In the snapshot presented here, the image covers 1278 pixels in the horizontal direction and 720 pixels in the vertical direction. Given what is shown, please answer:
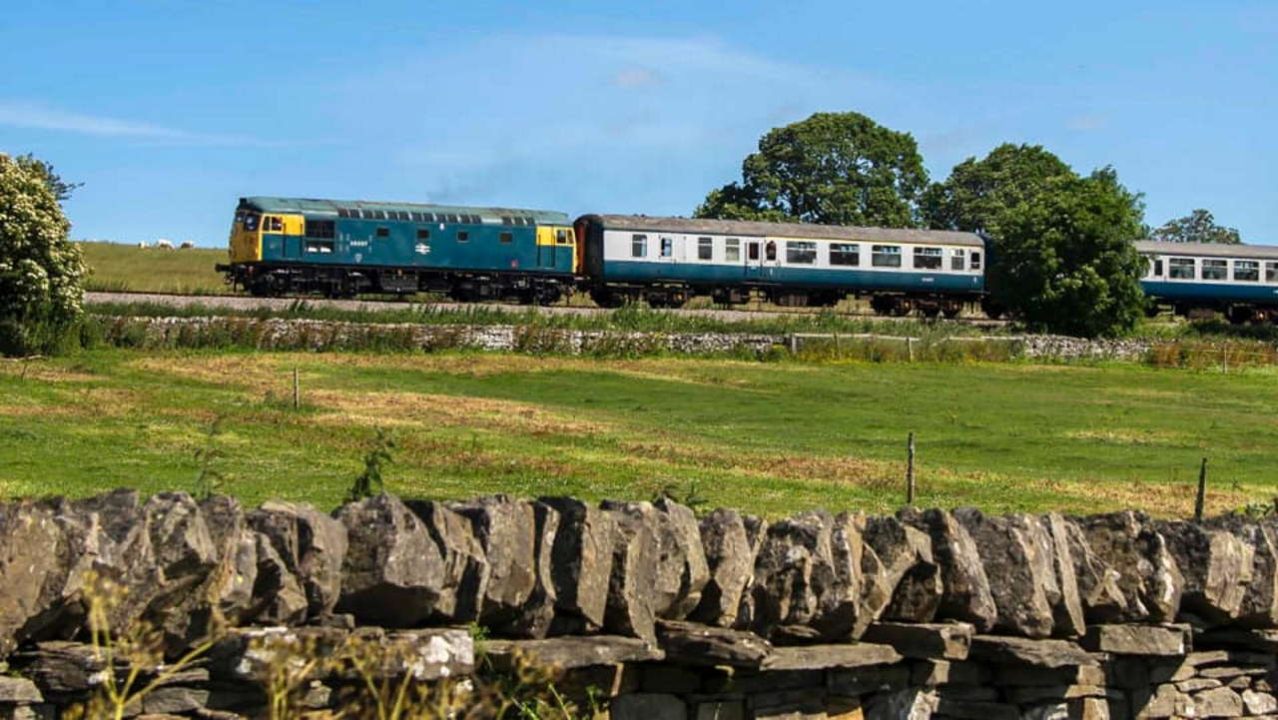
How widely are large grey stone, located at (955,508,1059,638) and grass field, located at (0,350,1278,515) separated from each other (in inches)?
290

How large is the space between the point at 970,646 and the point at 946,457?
19477mm

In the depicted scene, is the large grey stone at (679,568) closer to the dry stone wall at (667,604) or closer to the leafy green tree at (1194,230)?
the dry stone wall at (667,604)

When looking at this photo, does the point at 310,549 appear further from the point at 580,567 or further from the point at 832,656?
the point at 832,656

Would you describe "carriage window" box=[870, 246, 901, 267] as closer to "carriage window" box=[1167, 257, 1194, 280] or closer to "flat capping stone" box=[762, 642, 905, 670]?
"carriage window" box=[1167, 257, 1194, 280]

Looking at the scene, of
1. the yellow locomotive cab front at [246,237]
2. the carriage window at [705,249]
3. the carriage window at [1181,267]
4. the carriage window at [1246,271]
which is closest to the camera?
the yellow locomotive cab front at [246,237]

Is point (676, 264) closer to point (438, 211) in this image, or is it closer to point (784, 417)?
point (438, 211)

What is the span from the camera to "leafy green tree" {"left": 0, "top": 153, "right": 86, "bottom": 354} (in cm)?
3847

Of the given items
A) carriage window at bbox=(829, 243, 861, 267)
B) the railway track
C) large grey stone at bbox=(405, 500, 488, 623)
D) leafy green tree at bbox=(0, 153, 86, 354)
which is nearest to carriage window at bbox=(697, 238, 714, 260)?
the railway track

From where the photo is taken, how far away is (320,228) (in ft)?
187

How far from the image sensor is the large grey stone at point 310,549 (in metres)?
Answer: 7.88

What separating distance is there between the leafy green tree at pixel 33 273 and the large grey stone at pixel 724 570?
105 ft

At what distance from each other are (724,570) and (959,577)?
1450mm

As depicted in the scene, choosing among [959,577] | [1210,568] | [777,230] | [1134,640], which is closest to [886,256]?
[777,230]

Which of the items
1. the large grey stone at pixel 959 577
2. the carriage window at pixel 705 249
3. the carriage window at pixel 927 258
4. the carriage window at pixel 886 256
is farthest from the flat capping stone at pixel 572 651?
the carriage window at pixel 927 258
